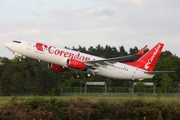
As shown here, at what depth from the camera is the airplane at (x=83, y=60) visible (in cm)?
4334

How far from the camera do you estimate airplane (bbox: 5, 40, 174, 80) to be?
43.3 m

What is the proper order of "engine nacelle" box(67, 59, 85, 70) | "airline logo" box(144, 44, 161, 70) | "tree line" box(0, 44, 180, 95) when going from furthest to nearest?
"tree line" box(0, 44, 180, 95)
"airline logo" box(144, 44, 161, 70)
"engine nacelle" box(67, 59, 85, 70)

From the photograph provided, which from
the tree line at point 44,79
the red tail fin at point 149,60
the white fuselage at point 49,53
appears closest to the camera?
the white fuselage at point 49,53

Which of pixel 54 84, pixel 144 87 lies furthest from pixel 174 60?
pixel 54 84

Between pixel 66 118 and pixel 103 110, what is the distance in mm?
2703

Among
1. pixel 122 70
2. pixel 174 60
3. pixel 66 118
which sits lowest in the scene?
pixel 66 118

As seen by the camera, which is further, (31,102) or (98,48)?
(98,48)

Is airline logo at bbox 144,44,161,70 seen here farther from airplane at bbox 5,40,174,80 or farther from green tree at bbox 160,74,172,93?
green tree at bbox 160,74,172,93

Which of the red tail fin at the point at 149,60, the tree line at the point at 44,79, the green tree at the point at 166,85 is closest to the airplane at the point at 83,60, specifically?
the red tail fin at the point at 149,60

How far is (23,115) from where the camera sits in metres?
21.2

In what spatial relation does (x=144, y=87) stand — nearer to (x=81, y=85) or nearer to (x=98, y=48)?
(x=81, y=85)

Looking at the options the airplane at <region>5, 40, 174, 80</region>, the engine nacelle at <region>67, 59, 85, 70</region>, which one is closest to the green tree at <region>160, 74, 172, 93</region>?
the airplane at <region>5, 40, 174, 80</region>

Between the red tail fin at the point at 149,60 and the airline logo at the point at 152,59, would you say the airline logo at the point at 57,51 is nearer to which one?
the red tail fin at the point at 149,60

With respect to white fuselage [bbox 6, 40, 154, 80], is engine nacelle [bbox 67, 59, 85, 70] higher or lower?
lower
